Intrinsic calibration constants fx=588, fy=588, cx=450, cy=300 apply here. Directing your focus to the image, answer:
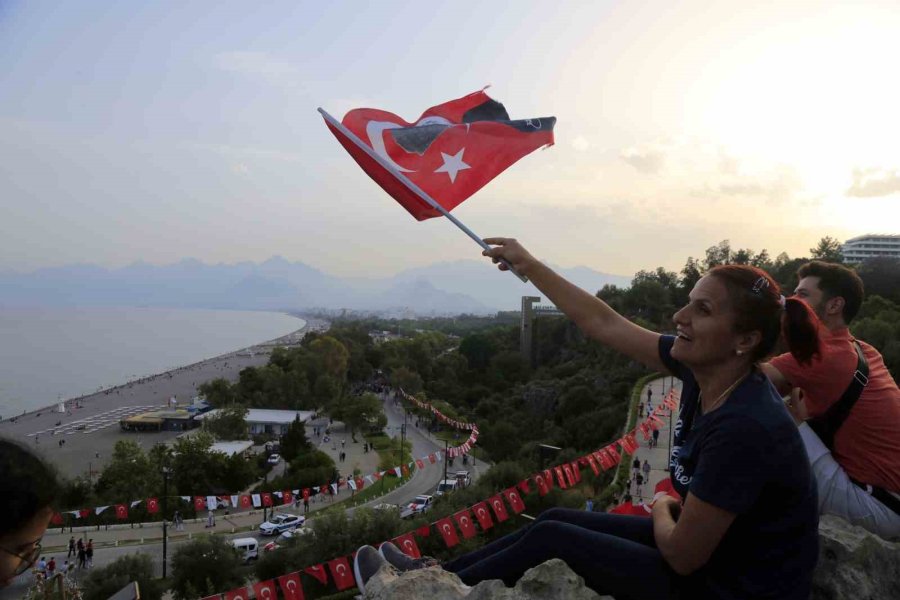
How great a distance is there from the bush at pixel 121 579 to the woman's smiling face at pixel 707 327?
16.2 meters

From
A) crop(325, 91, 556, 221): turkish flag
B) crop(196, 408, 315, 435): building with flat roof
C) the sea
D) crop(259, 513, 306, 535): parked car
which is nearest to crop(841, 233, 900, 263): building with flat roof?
crop(196, 408, 315, 435): building with flat roof

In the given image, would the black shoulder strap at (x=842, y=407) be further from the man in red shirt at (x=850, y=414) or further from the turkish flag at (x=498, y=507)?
the turkish flag at (x=498, y=507)

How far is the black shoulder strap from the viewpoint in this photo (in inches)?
122

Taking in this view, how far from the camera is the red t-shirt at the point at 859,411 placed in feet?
10.0

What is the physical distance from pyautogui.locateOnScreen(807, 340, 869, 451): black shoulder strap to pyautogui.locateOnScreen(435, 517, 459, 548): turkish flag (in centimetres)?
1195

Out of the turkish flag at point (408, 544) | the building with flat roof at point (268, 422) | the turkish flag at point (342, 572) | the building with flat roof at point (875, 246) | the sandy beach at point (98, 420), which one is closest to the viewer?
the turkish flag at point (408, 544)

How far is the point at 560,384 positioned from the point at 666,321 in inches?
374

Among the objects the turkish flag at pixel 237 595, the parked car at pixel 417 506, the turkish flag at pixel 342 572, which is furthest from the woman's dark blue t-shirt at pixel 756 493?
the parked car at pixel 417 506

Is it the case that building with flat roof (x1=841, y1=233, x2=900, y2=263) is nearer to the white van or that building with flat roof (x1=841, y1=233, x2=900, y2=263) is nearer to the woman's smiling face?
the white van

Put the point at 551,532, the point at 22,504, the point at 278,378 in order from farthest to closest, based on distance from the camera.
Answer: the point at 278,378
the point at 551,532
the point at 22,504

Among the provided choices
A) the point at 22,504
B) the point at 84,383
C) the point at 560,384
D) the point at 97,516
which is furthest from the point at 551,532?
the point at 84,383

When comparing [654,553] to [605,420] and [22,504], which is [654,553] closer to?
[22,504]

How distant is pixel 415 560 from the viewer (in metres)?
Result: 2.94

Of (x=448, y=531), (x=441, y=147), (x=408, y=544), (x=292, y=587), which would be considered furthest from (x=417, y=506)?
(x=441, y=147)
